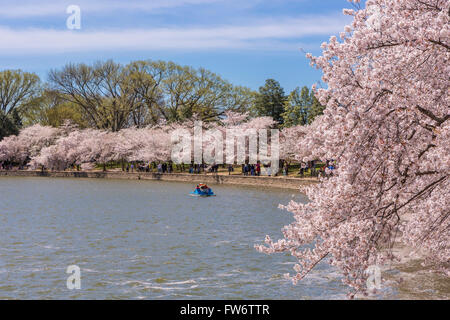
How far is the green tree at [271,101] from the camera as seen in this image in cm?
7544

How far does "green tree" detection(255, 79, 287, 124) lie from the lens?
7544 centimetres

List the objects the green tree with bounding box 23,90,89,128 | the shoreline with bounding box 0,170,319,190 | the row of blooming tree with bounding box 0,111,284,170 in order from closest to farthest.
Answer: the shoreline with bounding box 0,170,319,190
the row of blooming tree with bounding box 0,111,284,170
the green tree with bounding box 23,90,89,128

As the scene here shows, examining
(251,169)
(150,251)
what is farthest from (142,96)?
(150,251)

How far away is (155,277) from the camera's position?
16.9m

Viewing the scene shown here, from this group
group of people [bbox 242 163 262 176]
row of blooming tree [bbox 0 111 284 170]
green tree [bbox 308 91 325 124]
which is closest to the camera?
group of people [bbox 242 163 262 176]

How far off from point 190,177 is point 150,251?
3945cm

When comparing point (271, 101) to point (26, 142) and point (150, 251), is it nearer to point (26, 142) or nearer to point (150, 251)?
point (26, 142)

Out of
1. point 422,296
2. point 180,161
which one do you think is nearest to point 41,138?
point 180,161

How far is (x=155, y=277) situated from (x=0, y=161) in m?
78.0

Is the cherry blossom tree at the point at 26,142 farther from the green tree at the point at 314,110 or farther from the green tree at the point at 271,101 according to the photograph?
the green tree at the point at 314,110

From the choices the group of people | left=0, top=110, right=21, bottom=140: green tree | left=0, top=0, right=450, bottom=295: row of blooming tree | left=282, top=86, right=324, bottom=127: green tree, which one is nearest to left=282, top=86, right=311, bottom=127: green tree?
left=282, top=86, right=324, bottom=127: green tree

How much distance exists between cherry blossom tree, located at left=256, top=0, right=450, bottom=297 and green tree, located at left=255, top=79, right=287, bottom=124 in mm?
64670

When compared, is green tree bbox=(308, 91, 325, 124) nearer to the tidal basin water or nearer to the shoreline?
the shoreline

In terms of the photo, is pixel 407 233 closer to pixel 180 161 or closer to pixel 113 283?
pixel 113 283
